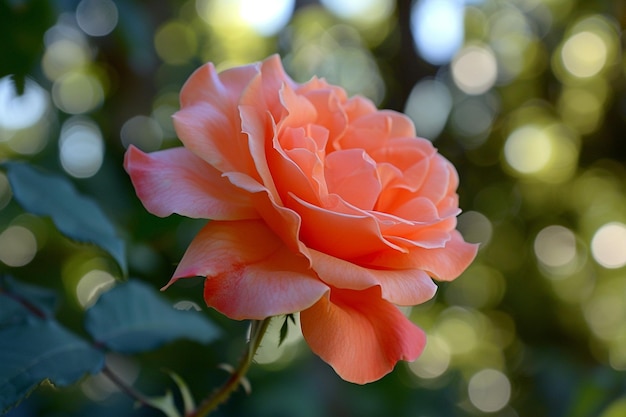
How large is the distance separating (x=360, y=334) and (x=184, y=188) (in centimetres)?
16

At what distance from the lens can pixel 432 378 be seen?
149 centimetres

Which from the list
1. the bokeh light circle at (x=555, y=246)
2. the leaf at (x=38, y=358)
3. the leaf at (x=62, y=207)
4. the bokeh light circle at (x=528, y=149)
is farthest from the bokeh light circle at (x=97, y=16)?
the bokeh light circle at (x=555, y=246)

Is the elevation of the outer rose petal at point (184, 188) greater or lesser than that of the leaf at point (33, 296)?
greater

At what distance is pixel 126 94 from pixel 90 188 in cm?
53

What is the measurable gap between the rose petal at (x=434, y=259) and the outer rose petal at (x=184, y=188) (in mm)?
97

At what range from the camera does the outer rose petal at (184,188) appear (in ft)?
1.40

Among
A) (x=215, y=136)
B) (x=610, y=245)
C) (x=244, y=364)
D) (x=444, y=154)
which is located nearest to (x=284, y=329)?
(x=244, y=364)

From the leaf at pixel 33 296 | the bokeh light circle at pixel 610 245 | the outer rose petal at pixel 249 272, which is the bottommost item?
the bokeh light circle at pixel 610 245

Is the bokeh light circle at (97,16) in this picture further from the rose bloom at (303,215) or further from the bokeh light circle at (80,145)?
the rose bloom at (303,215)

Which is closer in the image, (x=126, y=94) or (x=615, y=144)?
(x=126, y=94)

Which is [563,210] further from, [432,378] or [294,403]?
[294,403]

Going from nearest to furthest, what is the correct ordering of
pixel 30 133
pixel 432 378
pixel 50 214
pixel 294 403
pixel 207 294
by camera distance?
1. pixel 207 294
2. pixel 50 214
3. pixel 294 403
4. pixel 432 378
5. pixel 30 133

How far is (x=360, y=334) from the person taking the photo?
42 centimetres

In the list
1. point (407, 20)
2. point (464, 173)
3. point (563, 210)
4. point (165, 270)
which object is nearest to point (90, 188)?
point (165, 270)
